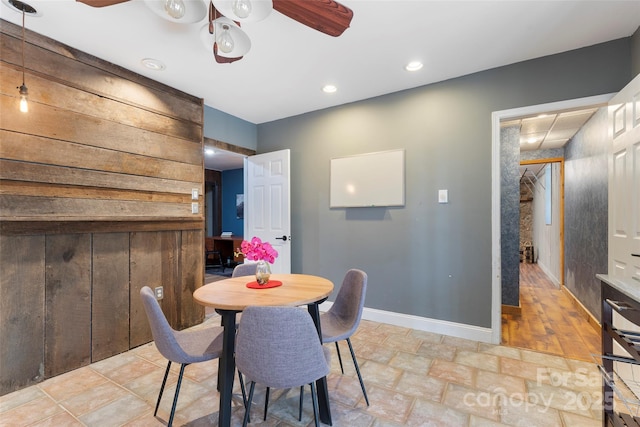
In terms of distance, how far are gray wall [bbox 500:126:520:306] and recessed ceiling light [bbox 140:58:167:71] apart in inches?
151

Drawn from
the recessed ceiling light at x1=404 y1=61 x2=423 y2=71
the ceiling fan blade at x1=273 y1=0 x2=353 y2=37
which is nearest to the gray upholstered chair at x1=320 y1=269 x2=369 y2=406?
the ceiling fan blade at x1=273 y1=0 x2=353 y2=37

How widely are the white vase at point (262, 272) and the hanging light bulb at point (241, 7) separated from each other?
54.1 inches

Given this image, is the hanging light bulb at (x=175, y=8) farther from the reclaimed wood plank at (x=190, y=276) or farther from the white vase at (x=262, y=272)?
the reclaimed wood plank at (x=190, y=276)

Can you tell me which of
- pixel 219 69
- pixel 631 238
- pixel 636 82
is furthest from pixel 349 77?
pixel 631 238

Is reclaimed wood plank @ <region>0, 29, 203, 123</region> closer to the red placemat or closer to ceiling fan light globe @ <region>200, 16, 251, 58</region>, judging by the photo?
ceiling fan light globe @ <region>200, 16, 251, 58</region>

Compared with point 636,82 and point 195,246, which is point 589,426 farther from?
point 195,246

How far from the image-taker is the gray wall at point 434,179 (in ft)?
8.32

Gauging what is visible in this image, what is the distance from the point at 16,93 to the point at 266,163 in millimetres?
2418

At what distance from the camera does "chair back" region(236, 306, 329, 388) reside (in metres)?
1.26

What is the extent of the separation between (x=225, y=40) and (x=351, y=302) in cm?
183

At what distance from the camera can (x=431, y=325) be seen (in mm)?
3012

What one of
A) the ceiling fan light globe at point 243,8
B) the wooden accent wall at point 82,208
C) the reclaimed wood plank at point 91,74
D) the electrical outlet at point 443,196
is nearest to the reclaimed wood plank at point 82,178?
the wooden accent wall at point 82,208

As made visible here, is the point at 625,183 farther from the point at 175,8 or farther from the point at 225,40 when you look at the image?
the point at 175,8

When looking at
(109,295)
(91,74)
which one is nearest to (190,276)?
(109,295)
